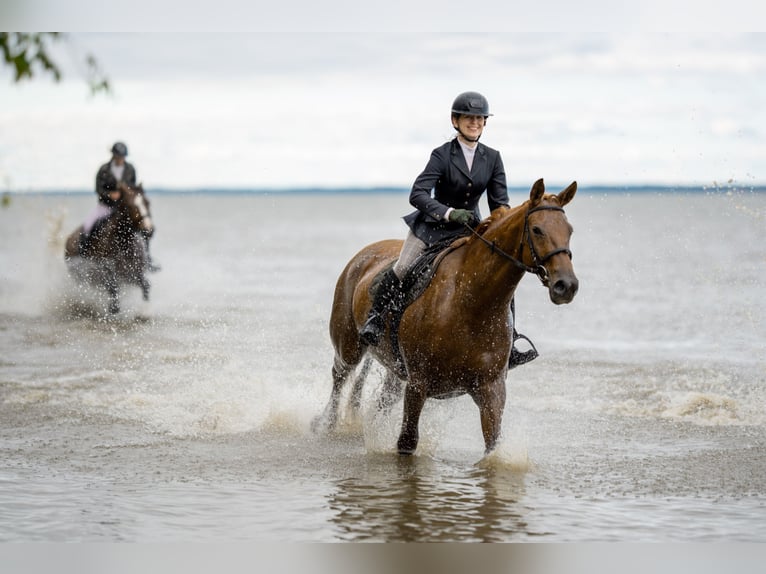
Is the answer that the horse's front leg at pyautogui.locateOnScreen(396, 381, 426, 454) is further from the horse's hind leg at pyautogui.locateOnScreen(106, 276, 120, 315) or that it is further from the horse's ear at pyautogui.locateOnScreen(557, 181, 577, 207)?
the horse's hind leg at pyautogui.locateOnScreen(106, 276, 120, 315)

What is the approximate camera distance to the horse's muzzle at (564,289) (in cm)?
604

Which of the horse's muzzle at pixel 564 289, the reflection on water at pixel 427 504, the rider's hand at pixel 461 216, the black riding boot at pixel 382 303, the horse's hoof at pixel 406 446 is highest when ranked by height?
the rider's hand at pixel 461 216

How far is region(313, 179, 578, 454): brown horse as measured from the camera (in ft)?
21.1

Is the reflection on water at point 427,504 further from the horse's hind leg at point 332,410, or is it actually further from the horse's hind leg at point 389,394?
the horse's hind leg at point 332,410

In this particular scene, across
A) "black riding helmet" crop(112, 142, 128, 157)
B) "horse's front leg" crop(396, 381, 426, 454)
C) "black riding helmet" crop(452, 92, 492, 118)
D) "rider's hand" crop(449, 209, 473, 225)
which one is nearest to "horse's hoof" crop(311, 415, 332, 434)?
"horse's front leg" crop(396, 381, 426, 454)

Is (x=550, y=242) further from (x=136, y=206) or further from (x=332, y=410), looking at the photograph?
(x=136, y=206)

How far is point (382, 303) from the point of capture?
7660 mm

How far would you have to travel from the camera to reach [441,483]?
7281 millimetres

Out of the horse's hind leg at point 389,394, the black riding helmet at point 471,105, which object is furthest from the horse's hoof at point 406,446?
the black riding helmet at point 471,105

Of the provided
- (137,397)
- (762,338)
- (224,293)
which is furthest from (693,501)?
(224,293)

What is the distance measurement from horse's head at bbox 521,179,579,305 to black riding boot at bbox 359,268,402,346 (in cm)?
126

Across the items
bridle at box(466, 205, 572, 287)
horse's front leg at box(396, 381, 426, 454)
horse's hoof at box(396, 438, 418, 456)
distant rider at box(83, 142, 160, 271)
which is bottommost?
horse's hoof at box(396, 438, 418, 456)

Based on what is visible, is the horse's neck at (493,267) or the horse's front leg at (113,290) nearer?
the horse's neck at (493,267)

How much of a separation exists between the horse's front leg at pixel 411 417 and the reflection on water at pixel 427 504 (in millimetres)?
118
